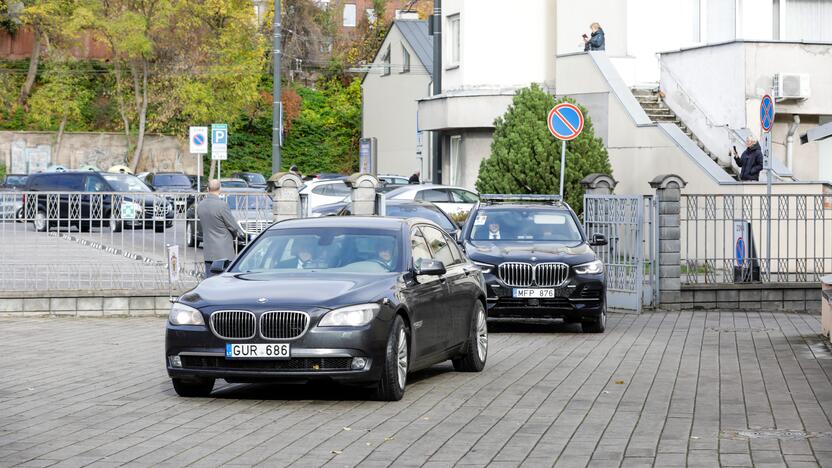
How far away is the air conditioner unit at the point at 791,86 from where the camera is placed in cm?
2981

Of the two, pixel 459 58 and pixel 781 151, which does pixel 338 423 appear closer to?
pixel 781 151

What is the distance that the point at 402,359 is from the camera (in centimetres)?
1168

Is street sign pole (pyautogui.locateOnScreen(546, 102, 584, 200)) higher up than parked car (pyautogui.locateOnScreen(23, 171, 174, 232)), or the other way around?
street sign pole (pyautogui.locateOnScreen(546, 102, 584, 200))

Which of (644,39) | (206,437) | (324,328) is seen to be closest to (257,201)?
(324,328)

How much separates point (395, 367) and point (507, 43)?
98.2 ft

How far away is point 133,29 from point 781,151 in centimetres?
4066

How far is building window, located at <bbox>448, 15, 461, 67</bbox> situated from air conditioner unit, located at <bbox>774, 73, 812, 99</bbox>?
529 inches

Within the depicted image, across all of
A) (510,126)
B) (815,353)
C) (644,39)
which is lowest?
(815,353)

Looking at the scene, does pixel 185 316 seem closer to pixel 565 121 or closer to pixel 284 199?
pixel 284 199

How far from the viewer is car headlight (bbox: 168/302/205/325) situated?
11375 millimetres

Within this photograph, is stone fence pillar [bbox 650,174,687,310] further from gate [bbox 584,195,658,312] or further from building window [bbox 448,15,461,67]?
building window [bbox 448,15,461,67]

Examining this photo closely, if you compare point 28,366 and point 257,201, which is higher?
point 257,201

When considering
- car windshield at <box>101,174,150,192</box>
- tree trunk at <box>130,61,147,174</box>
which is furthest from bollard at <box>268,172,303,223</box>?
tree trunk at <box>130,61,147,174</box>

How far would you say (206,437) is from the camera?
376 inches
